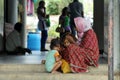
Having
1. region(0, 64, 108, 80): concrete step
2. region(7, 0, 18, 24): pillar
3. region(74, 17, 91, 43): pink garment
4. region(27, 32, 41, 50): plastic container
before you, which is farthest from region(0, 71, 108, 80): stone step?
region(27, 32, 41, 50): plastic container

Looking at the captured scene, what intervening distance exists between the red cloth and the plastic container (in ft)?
26.2

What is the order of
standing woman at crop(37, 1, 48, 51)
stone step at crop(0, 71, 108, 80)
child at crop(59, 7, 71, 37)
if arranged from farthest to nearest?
1. standing woman at crop(37, 1, 48, 51)
2. child at crop(59, 7, 71, 37)
3. stone step at crop(0, 71, 108, 80)

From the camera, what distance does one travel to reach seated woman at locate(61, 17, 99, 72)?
284 inches

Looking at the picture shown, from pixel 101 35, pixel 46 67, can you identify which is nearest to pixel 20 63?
pixel 46 67

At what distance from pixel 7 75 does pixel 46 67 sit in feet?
2.42

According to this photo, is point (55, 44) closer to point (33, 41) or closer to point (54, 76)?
point (54, 76)

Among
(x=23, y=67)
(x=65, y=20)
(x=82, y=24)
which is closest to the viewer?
(x=82, y=24)

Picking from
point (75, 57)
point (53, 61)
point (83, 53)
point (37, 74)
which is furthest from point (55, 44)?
point (37, 74)

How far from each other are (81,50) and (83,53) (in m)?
0.08

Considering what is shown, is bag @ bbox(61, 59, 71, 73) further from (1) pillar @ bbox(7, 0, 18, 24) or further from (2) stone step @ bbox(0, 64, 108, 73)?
(1) pillar @ bbox(7, 0, 18, 24)

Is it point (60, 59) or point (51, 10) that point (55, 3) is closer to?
point (51, 10)

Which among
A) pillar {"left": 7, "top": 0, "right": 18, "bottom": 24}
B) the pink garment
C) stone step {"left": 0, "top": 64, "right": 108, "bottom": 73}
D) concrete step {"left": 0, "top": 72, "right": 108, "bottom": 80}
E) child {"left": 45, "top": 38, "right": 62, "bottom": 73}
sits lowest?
concrete step {"left": 0, "top": 72, "right": 108, "bottom": 80}

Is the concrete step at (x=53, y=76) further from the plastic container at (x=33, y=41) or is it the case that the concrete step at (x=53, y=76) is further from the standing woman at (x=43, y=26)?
the plastic container at (x=33, y=41)

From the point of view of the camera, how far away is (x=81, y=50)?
724 cm
